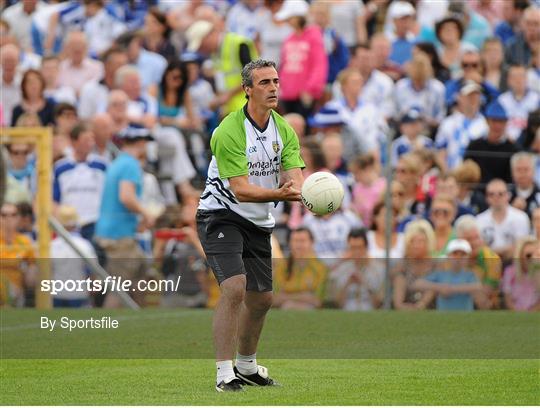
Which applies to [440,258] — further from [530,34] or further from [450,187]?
[530,34]

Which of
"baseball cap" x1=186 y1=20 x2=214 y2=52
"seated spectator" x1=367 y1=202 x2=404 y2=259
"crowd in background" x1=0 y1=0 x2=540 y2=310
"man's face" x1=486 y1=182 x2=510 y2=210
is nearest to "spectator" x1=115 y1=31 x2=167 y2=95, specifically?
"crowd in background" x1=0 y1=0 x2=540 y2=310

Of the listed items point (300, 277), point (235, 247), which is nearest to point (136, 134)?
point (300, 277)

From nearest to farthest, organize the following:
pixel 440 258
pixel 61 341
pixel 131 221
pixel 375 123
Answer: pixel 61 341 → pixel 440 258 → pixel 131 221 → pixel 375 123

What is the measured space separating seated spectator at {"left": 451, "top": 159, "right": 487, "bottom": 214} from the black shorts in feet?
25.8

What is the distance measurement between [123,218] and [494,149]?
4828 mm

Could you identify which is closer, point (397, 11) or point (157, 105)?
point (157, 105)

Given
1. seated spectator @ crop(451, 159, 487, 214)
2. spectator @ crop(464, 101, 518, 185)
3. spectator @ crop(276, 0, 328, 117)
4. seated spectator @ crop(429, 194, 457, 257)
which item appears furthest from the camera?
spectator @ crop(276, 0, 328, 117)

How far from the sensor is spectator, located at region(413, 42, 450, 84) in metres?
22.1

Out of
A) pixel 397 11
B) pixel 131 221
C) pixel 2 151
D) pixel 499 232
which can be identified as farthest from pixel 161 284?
pixel 397 11

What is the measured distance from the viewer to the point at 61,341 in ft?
46.2

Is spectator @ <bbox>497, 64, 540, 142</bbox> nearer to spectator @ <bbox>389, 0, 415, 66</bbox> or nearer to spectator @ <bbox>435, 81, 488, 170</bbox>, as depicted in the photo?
spectator @ <bbox>435, 81, 488, 170</bbox>

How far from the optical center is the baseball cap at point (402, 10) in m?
23.3

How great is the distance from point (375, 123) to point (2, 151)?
5109 mm

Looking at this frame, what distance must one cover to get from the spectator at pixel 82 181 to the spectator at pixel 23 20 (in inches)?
207
